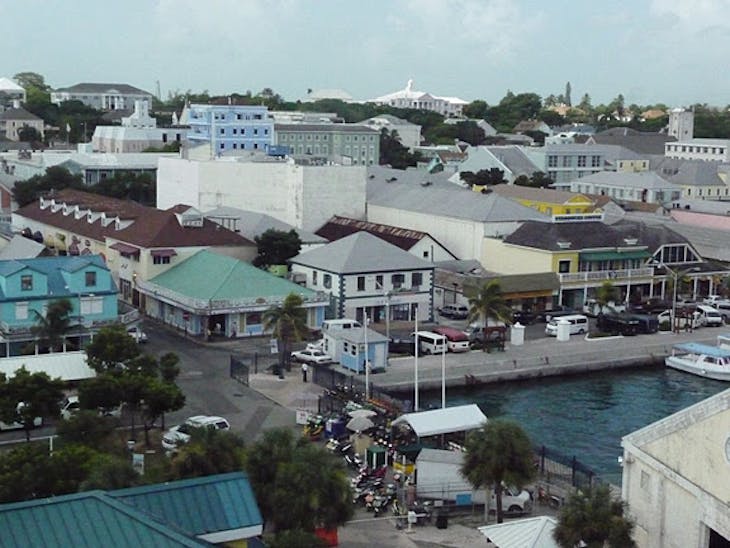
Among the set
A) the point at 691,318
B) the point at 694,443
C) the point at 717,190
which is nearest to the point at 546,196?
the point at 691,318

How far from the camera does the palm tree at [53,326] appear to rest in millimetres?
26062

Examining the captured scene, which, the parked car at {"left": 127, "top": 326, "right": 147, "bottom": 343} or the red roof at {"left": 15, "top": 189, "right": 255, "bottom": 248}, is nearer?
the parked car at {"left": 127, "top": 326, "right": 147, "bottom": 343}

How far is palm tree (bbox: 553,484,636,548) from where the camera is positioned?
13523mm

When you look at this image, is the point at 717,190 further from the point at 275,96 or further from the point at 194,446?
the point at 275,96

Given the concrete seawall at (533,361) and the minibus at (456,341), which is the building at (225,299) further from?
the concrete seawall at (533,361)

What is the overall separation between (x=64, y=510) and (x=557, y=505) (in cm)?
1065

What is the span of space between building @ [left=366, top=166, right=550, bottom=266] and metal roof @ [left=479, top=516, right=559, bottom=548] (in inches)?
1004

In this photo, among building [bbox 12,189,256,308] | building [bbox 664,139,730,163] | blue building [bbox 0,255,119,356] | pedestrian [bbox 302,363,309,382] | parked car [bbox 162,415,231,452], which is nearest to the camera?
parked car [bbox 162,415,231,452]

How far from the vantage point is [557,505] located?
17.9m

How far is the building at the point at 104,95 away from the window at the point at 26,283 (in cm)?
10765

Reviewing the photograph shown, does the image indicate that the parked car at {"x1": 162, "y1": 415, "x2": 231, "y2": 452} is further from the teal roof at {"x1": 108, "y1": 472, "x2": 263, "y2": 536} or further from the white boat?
the white boat

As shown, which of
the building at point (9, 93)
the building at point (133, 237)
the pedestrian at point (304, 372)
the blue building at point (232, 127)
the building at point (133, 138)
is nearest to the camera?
the pedestrian at point (304, 372)

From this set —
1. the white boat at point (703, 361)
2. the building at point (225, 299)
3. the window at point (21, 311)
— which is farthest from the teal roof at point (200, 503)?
the white boat at point (703, 361)

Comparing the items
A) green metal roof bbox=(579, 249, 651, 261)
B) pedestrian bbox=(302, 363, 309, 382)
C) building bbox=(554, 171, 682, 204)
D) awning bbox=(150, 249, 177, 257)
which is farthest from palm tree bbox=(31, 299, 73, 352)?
building bbox=(554, 171, 682, 204)
